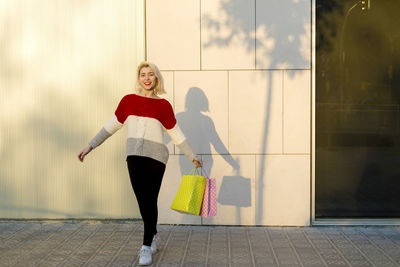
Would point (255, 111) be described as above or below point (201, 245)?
above

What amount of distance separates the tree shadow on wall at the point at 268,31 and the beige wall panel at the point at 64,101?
44.1 inches

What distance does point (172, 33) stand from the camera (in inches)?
246

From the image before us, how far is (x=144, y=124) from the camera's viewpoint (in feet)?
15.5

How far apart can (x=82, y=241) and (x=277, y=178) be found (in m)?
2.52

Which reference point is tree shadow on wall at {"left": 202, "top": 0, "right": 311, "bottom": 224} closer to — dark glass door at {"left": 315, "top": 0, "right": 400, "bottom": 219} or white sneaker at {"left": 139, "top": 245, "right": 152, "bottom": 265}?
dark glass door at {"left": 315, "top": 0, "right": 400, "bottom": 219}

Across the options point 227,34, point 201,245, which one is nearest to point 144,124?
point 201,245

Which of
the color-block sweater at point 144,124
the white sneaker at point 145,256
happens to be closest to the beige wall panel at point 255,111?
the color-block sweater at point 144,124

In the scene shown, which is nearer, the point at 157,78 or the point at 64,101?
the point at 157,78

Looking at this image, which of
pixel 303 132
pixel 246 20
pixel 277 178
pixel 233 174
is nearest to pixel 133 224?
pixel 233 174

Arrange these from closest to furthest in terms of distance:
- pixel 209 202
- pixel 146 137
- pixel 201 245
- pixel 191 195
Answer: pixel 146 137 < pixel 191 195 < pixel 209 202 < pixel 201 245

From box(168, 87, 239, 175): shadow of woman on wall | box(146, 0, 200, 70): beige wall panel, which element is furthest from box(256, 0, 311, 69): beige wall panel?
box(168, 87, 239, 175): shadow of woman on wall

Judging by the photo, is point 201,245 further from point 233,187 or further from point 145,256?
point 233,187

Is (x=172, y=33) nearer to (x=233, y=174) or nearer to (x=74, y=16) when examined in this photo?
(x=74, y=16)

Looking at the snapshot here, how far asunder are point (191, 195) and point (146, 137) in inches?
28.6
